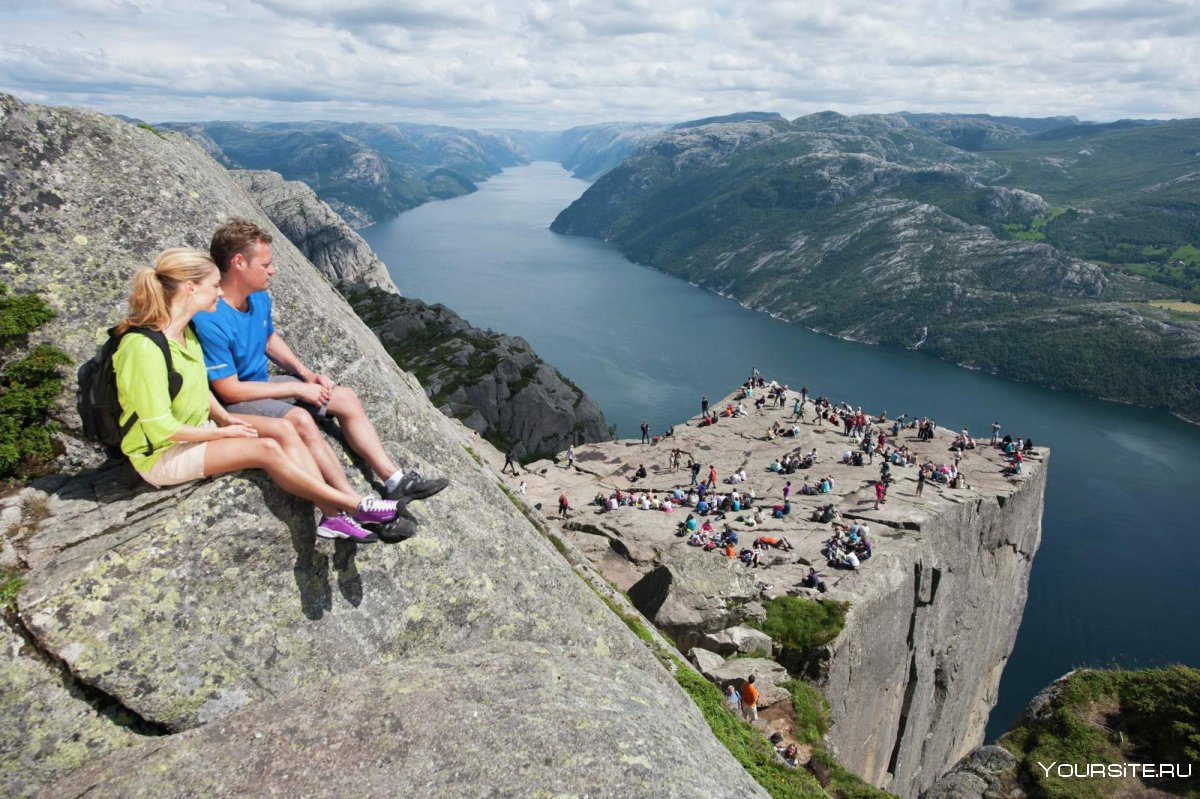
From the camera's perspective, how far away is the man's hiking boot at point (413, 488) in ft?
30.8

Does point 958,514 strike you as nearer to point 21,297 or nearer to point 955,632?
point 955,632

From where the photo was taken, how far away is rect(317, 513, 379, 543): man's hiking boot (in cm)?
855

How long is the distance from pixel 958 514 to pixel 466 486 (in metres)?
41.1

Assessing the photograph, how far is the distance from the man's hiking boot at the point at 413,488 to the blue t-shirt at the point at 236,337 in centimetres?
259

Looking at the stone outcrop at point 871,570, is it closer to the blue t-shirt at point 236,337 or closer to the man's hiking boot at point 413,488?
the man's hiking boot at point 413,488

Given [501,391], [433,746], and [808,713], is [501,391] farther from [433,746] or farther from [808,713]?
[433,746]

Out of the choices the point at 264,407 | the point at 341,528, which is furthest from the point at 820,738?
the point at 264,407

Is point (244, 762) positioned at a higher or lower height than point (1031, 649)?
higher

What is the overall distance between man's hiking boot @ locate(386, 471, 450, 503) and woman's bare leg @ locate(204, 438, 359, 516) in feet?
3.39

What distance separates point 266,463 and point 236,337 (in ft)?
6.91

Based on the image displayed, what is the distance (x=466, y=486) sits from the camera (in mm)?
11891

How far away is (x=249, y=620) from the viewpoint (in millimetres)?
8336

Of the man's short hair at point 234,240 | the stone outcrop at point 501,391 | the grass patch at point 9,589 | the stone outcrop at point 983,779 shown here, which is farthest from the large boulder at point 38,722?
the stone outcrop at point 501,391

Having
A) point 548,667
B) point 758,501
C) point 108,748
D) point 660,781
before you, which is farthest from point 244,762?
point 758,501
